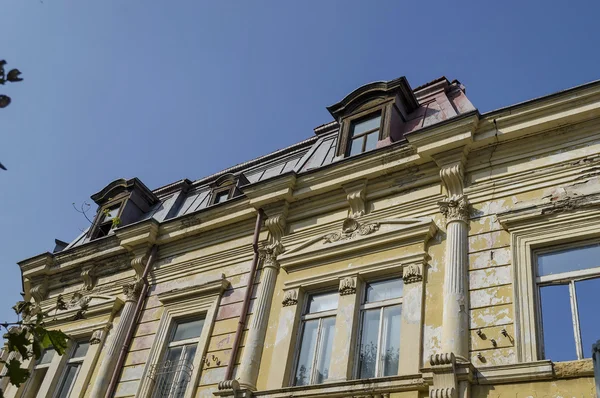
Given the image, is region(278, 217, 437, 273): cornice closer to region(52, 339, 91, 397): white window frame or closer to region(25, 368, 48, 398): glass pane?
region(52, 339, 91, 397): white window frame

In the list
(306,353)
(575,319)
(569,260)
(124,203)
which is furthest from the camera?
(124,203)

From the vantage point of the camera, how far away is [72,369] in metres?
11.8

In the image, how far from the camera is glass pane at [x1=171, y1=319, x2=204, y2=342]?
10.5 m

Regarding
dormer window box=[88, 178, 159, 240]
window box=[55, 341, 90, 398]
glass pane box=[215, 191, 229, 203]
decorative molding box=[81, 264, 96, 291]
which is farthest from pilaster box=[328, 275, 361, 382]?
dormer window box=[88, 178, 159, 240]

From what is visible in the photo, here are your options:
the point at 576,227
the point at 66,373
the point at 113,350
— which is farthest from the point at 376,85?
the point at 66,373

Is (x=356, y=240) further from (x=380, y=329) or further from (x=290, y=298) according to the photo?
(x=380, y=329)

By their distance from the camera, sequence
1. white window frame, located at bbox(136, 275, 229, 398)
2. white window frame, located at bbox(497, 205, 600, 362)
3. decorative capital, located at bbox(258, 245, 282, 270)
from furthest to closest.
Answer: decorative capital, located at bbox(258, 245, 282, 270)
white window frame, located at bbox(136, 275, 229, 398)
white window frame, located at bbox(497, 205, 600, 362)

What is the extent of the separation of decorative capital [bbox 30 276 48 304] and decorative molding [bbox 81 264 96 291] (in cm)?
134

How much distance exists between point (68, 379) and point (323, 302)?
603 centimetres

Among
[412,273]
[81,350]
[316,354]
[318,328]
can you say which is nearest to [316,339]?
[318,328]

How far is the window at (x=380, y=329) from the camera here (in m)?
8.00

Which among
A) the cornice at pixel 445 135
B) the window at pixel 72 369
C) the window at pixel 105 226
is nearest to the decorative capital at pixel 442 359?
the cornice at pixel 445 135

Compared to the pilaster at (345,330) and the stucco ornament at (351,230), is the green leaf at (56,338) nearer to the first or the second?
the pilaster at (345,330)

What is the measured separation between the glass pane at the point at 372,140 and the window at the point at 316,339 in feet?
9.83
